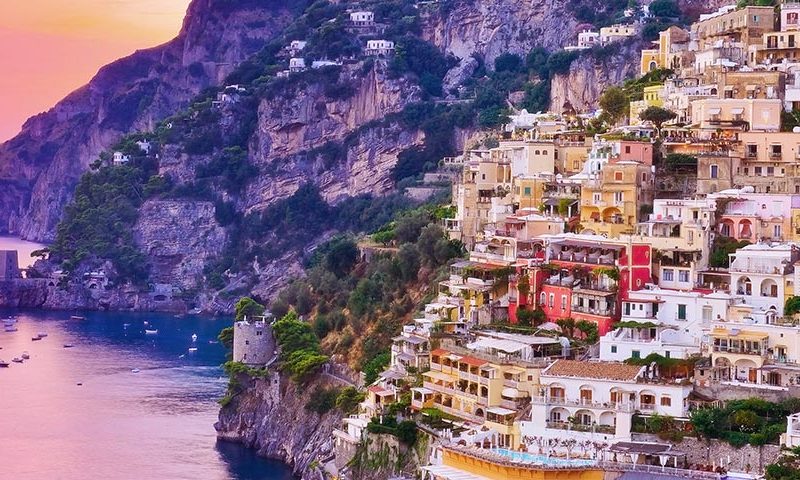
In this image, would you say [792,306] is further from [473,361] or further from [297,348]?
[297,348]

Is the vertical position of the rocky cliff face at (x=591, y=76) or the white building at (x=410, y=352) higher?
the rocky cliff face at (x=591, y=76)

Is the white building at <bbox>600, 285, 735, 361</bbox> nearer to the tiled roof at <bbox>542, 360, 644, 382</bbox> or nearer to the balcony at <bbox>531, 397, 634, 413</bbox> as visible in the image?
the tiled roof at <bbox>542, 360, 644, 382</bbox>

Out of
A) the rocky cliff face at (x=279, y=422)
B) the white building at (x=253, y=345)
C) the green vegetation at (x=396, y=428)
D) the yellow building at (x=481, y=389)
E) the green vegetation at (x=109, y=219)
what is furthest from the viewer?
the green vegetation at (x=109, y=219)

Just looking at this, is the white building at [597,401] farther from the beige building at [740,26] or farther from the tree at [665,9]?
the tree at [665,9]

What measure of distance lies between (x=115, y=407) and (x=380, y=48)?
48.7 meters

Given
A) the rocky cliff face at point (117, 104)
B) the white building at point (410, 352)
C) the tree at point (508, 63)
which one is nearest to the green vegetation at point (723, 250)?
the white building at point (410, 352)

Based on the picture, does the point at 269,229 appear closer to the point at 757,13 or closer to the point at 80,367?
the point at 80,367

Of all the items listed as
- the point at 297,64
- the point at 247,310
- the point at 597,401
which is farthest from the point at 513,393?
the point at 297,64

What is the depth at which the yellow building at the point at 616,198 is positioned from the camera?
155 ft

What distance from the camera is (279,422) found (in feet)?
189

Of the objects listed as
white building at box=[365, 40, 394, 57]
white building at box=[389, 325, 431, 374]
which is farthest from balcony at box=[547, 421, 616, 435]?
white building at box=[365, 40, 394, 57]

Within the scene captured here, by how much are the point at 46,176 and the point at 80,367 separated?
322ft

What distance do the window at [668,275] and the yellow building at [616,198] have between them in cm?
292

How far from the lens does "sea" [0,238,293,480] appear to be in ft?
182
